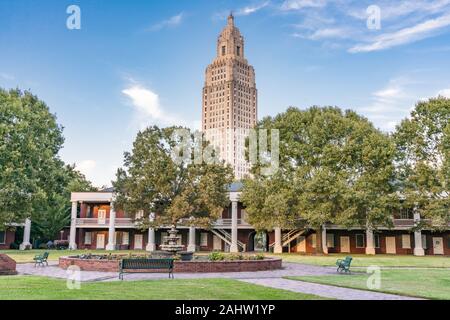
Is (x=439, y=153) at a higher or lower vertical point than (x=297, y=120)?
lower

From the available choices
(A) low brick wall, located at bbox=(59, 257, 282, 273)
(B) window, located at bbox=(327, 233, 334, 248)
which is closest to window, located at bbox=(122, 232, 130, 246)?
(B) window, located at bbox=(327, 233, 334, 248)

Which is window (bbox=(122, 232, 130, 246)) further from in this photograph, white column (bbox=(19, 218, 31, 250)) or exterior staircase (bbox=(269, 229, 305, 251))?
exterior staircase (bbox=(269, 229, 305, 251))

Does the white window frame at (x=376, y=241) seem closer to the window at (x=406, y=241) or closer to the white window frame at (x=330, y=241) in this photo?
the window at (x=406, y=241)

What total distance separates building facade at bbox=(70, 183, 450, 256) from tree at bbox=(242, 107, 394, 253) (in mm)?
6175

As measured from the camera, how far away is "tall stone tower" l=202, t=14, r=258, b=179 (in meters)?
152

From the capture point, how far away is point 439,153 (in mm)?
39844

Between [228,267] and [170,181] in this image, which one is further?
[170,181]

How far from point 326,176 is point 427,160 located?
9871 millimetres

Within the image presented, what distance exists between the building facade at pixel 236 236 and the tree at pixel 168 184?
9854 mm

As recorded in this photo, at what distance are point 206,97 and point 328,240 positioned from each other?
117 meters

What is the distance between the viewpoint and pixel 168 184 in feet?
111
